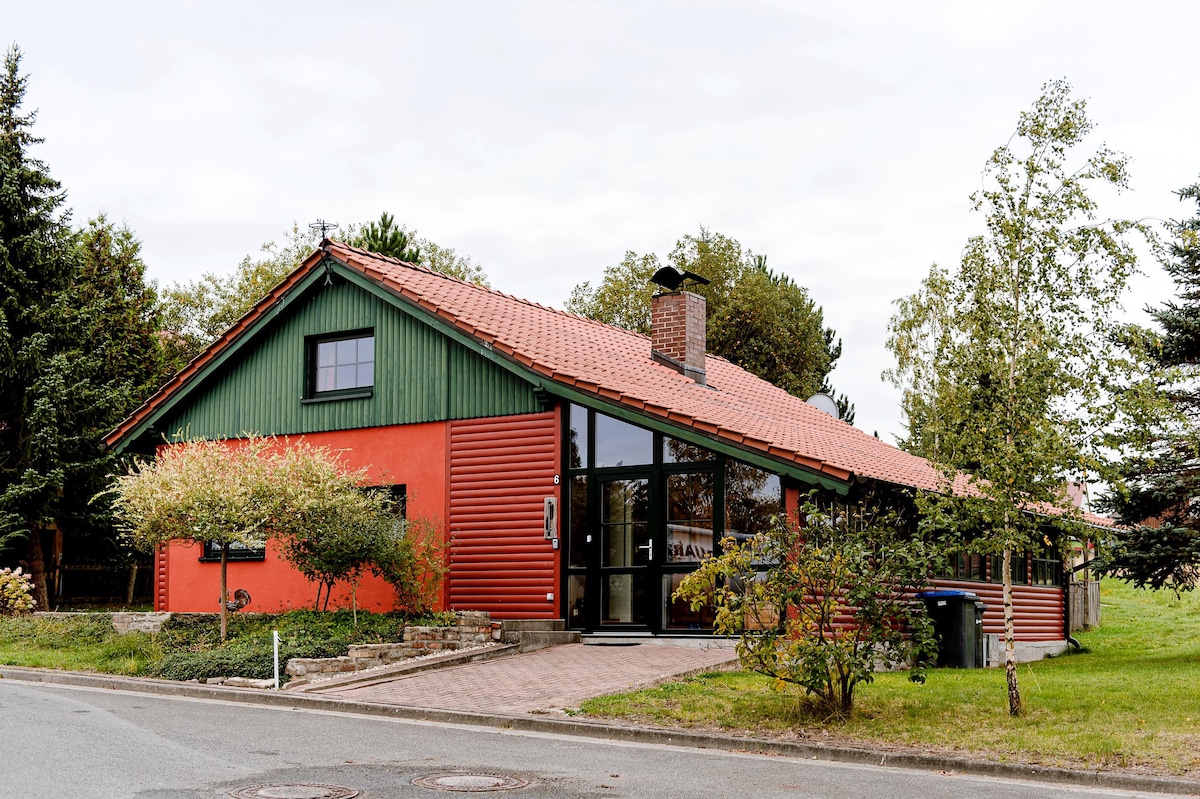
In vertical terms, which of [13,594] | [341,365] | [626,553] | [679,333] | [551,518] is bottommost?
[13,594]

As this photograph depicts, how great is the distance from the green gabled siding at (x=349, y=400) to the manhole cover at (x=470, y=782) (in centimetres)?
1000

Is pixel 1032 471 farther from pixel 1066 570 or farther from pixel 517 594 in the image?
pixel 1066 570

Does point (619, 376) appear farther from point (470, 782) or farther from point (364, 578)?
point (470, 782)

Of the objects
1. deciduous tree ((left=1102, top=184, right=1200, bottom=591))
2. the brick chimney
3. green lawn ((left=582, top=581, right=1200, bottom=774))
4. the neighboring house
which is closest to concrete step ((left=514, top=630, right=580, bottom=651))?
the neighboring house

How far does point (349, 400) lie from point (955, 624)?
10.2m

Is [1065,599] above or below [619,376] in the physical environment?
below

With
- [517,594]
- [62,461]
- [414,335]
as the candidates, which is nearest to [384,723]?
[517,594]

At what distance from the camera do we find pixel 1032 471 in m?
10.7

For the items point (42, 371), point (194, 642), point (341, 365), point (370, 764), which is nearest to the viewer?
point (370, 764)

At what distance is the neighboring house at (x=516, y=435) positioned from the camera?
16844 millimetres

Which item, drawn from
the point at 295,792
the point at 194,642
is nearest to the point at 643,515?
the point at 194,642

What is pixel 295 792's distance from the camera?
25.2ft

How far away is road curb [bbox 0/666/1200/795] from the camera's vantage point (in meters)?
8.58

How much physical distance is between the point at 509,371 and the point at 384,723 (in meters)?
7.59
